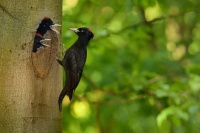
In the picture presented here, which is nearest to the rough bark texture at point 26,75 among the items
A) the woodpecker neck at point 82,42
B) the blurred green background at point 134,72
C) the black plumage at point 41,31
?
the black plumage at point 41,31

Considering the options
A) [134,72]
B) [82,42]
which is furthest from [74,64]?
[134,72]

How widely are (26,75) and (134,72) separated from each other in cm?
288

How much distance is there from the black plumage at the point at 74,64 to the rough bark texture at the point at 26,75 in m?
0.09

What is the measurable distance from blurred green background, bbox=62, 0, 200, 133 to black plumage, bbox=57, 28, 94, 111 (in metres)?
1.19

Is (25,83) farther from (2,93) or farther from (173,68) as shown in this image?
(173,68)

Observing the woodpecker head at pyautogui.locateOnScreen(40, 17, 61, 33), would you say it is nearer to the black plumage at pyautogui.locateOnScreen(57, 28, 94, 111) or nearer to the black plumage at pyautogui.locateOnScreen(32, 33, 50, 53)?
the black plumage at pyautogui.locateOnScreen(32, 33, 50, 53)

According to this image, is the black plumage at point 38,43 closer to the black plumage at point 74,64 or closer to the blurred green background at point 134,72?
the black plumage at point 74,64

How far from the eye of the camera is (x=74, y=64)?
286cm

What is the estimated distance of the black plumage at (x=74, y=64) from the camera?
2.76 m

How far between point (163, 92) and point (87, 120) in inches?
110

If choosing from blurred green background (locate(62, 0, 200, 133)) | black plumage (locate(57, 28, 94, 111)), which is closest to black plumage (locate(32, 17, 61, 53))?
black plumage (locate(57, 28, 94, 111))

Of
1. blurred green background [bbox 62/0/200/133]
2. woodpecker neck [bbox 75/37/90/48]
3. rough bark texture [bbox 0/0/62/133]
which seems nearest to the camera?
rough bark texture [bbox 0/0/62/133]

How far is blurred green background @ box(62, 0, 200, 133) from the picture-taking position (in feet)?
16.6

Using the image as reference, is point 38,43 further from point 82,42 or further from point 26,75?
point 82,42
